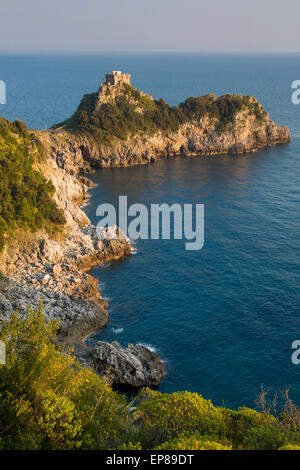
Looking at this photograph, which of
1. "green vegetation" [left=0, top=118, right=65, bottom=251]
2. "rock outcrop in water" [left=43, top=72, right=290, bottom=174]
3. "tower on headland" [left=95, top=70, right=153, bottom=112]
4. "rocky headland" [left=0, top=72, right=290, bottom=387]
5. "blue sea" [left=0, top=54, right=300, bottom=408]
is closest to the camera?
"blue sea" [left=0, top=54, right=300, bottom=408]

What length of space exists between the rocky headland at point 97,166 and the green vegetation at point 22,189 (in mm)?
1591

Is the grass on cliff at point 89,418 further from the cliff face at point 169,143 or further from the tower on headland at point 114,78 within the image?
the tower on headland at point 114,78

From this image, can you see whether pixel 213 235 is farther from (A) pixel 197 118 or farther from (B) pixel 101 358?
(A) pixel 197 118

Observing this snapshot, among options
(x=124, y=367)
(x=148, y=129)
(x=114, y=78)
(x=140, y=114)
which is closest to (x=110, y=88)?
(x=114, y=78)

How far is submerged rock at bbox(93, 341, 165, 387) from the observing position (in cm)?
4000

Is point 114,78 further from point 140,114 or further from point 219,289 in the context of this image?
point 219,289

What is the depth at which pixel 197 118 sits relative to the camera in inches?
4929

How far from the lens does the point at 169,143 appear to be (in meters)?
121

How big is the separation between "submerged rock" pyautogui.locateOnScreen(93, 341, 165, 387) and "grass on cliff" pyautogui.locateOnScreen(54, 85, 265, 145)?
79.4 m

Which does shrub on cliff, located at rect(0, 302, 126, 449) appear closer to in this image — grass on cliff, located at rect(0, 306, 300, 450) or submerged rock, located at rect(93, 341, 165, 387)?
grass on cliff, located at rect(0, 306, 300, 450)

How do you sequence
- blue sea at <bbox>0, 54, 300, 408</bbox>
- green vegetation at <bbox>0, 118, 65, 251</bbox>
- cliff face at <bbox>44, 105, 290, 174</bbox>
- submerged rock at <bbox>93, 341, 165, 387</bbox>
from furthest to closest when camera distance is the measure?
cliff face at <bbox>44, 105, 290, 174</bbox> < green vegetation at <bbox>0, 118, 65, 251</bbox> < blue sea at <bbox>0, 54, 300, 408</bbox> < submerged rock at <bbox>93, 341, 165, 387</bbox>

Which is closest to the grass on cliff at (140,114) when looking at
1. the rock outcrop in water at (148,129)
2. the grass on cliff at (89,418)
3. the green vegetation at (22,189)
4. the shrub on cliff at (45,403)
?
the rock outcrop in water at (148,129)

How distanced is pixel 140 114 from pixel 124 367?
311 feet

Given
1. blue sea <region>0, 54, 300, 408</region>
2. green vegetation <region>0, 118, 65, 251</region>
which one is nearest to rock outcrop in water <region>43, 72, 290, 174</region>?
blue sea <region>0, 54, 300, 408</region>
